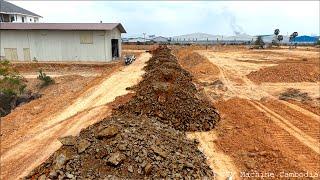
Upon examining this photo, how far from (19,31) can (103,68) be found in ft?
27.3

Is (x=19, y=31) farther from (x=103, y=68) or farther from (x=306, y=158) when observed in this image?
(x=306, y=158)

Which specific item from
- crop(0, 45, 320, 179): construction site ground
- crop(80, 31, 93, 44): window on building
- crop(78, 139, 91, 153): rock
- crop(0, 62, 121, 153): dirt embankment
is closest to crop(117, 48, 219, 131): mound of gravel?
crop(0, 45, 320, 179): construction site ground

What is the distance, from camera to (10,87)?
22797 millimetres

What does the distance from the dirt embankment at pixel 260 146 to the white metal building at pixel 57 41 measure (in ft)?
58.3

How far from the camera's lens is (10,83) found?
23.2 metres

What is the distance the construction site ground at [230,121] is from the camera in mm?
9910

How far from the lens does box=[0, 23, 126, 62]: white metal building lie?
97.1ft

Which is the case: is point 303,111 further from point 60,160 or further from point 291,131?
point 60,160

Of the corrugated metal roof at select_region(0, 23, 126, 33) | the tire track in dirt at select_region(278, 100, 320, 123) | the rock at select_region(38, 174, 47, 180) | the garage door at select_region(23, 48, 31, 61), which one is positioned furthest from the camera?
the garage door at select_region(23, 48, 31, 61)

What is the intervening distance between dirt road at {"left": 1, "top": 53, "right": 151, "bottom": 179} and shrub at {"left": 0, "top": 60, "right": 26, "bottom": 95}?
5.66m

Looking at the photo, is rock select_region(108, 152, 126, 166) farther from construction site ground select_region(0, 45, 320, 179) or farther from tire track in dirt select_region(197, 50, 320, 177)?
tire track in dirt select_region(197, 50, 320, 177)

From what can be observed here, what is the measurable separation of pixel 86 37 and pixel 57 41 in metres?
2.60

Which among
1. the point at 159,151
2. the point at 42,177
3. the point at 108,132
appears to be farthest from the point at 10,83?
the point at 159,151

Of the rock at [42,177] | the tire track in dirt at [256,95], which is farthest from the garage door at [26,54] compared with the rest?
the rock at [42,177]
